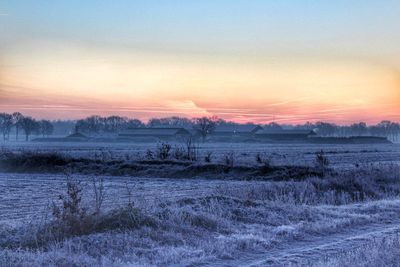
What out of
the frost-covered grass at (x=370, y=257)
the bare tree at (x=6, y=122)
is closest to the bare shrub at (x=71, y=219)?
the frost-covered grass at (x=370, y=257)

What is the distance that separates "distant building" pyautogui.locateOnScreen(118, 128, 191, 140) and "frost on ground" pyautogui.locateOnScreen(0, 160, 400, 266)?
137 meters

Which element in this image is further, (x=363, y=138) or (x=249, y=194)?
(x=363, y=138)

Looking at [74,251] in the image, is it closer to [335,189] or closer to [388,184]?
[335,189]

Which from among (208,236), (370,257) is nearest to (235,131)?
(208,236)

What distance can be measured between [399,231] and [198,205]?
5.40 meters

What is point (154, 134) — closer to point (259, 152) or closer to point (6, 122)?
point (6, 122)

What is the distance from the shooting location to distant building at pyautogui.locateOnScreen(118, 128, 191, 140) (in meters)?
155

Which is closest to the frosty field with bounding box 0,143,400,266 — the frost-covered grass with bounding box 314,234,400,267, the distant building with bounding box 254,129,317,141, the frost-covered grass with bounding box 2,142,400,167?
the frost-covered grass with bounding box 314,234,400,267

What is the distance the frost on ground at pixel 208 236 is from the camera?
36.3ft

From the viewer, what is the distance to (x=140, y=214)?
13914mm

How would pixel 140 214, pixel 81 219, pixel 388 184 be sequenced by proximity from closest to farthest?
pixel 81 219 < pixel 140 214 < pixel 388 184

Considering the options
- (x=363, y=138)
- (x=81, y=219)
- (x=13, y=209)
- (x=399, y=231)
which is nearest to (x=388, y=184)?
(x=399, y=231)

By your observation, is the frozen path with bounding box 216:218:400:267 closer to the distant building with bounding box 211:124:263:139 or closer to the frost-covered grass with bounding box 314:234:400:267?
the frost-covered grass with bounding box 314:234:400:267

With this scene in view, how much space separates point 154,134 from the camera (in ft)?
518
